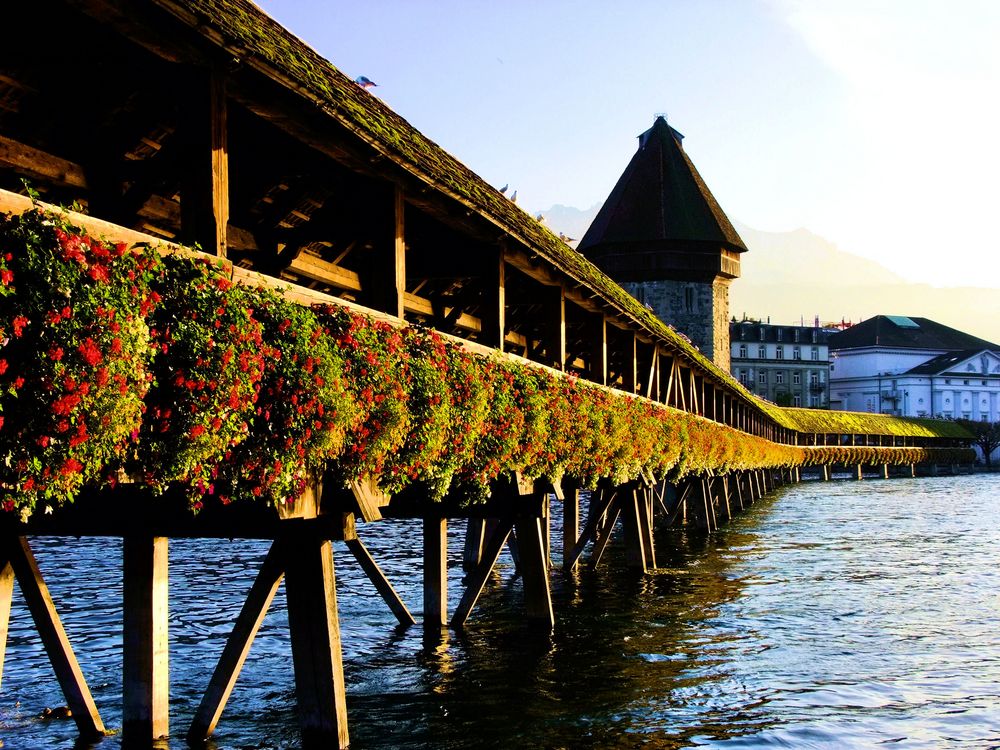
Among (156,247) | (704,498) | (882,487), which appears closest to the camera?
(156,247)

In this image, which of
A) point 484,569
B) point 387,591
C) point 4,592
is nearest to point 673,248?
point 387,591

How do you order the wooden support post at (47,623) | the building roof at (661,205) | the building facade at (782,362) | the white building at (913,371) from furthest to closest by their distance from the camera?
1. the white building at (913,371)
2. the building facade at (782,362)
3. the building roof at (661,205)
4. the wooden support post at (47,623)

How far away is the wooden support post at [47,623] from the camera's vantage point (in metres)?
9.21

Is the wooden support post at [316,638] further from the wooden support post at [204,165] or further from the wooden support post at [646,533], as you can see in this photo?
the wooden support post at [646,533]

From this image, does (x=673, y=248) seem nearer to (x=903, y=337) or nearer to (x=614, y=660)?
(x=614, y=660)

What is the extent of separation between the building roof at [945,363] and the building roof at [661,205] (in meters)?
65.7

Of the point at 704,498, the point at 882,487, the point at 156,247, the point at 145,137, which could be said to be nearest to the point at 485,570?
the point at 145,137

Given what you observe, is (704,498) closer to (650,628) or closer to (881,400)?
(650,628)

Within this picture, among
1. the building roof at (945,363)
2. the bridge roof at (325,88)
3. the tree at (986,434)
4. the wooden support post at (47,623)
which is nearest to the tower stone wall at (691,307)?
the bridge roof at (325,88)

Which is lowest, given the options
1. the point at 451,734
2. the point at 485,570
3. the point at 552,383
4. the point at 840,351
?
the point at 451,734

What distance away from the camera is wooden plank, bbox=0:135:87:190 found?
8.85 meters

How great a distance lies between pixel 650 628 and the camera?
1555 cm

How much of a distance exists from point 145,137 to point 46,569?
1465 cm

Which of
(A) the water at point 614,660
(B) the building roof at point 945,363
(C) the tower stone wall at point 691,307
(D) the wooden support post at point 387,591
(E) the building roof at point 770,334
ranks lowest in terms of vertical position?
(A) the water at point 614,660
